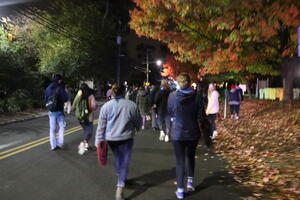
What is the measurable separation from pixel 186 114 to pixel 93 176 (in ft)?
7.88

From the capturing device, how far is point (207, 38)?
12703mm

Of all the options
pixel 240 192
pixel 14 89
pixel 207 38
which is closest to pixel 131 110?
pixel 240 192

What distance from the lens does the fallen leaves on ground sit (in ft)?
16.9

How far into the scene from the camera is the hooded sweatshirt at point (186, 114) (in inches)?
180

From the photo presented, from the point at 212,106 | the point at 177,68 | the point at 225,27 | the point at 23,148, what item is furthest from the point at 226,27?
the point at 177,68

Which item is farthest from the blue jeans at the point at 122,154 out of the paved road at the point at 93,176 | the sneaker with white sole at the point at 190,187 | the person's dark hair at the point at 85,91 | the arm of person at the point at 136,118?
the person's dark hair at the point at 85,91

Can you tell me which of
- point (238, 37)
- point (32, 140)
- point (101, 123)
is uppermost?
point (238, 37)

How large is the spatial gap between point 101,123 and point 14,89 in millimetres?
19568

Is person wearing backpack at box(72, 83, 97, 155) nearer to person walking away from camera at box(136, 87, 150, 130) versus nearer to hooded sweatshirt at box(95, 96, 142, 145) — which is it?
hooded sweatshirt at box(95, 96, 142, 145)

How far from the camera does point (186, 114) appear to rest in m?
4.62

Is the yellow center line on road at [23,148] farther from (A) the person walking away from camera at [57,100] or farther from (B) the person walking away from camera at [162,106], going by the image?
(B) the person walking away from camera at [162,106]

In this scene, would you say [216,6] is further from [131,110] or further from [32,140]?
[32,140]

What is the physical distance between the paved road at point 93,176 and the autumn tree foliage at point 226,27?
4.14m

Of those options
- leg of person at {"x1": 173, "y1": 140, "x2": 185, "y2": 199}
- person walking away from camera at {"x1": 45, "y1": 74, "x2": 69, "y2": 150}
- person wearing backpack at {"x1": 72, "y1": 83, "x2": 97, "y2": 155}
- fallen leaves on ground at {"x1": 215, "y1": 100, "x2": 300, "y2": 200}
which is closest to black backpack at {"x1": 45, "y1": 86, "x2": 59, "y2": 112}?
person walking away from camera at {"x1": 45, "y1": 74, "x2": 69, "y2": 150}
